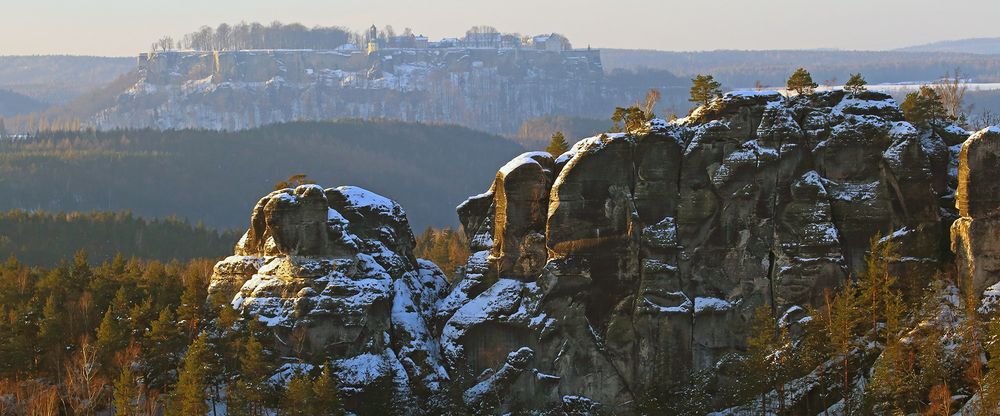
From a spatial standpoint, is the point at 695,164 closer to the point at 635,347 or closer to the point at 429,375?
the point at 635,347

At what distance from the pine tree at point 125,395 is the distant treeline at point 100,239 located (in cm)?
9160

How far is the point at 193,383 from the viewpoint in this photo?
2608 inches

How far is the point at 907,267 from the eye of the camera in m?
72.4

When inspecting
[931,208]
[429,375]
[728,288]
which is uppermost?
[931,208]

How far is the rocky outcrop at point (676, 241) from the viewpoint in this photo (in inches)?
2913

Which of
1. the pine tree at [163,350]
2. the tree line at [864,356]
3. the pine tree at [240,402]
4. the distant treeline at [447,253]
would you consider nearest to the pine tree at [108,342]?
the pine tree at [163,350]

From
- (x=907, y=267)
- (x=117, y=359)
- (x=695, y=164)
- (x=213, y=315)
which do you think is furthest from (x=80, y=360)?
(x=907, y=267)

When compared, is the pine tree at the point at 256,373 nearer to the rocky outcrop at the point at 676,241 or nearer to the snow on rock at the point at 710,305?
the rocky outcrop at the point at 676,241

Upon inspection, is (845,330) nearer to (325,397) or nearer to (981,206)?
(981,206)

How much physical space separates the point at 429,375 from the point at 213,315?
12940mm

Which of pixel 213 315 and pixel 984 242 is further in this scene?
pixel 213 315

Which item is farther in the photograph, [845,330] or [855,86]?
[855,86]

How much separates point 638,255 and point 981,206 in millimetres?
18745

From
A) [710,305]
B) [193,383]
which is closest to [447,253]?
[710,305]
